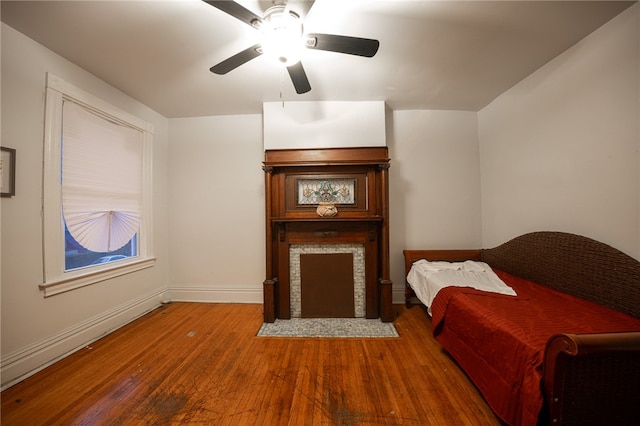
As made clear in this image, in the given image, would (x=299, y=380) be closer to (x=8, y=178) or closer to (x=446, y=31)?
(x=8, y=178)

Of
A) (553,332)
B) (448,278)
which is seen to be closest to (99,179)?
(448,278)

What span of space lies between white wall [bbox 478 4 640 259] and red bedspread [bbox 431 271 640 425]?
0.60m

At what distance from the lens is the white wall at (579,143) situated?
151 centimetres

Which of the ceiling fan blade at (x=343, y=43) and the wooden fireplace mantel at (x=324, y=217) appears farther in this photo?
the wooden fireplace mantel at (x=324, y=217)

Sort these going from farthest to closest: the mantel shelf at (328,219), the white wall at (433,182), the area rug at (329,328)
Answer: the white wall at (433,182), the mantel shelf at (328,219), the area rug at (329,328)

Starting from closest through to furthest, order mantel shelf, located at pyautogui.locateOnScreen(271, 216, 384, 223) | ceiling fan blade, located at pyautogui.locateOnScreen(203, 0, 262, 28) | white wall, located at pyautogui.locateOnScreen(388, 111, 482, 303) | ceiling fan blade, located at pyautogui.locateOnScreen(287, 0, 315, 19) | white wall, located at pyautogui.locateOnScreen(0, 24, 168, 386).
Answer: ceiling fan blade, located at pyautogui.locateOnScreen(203, 0, 262, 28), ceiling fan blade, located at pyautogui.locateOnScreen(287, 0, 315, 19), white wall, located at pyautogui.locateOnScreen(0, 24, 168, 386), mantel shelf, located at pyautogui.locateOnScreen(271, 216, 384, 223), white wall, located at pyautogui.locateOnScreen(388, 111, 482, 303)

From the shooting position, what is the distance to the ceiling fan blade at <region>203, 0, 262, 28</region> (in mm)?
1094

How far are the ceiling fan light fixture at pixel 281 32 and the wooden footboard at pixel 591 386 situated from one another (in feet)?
6.85

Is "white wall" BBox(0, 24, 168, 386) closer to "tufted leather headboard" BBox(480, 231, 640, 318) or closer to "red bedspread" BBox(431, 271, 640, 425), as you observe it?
"red bedspread" BBox(431, 271, 640, 425)

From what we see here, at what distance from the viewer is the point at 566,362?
3.17 ft

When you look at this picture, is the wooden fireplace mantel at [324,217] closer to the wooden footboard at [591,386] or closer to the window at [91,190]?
the wooden footboard at [591,386]

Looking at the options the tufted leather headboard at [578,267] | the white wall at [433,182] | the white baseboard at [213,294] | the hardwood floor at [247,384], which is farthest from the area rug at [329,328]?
the tufted leather headboard at [578,267]

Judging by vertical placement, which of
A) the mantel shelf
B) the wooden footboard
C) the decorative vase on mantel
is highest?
the decorative vase on mantel

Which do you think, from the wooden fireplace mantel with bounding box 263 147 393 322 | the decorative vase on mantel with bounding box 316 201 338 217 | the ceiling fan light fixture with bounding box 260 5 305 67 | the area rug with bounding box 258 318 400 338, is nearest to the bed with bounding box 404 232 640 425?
the area rug with bounding box 258 318 400 338
